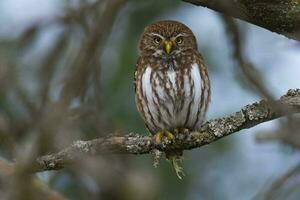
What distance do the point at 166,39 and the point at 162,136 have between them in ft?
3.84

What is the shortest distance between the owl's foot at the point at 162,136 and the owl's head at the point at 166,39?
861mm

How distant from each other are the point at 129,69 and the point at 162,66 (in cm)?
314

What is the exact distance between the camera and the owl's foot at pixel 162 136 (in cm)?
445

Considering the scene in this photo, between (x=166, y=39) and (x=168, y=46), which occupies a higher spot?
(x=166, y=39)

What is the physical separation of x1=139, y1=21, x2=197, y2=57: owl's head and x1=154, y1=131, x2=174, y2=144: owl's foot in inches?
33.9

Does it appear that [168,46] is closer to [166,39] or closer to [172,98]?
[166,39]

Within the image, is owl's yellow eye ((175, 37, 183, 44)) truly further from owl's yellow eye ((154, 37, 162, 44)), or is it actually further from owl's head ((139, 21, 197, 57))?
owl's yellow eye ((154, 37, 162, 44))

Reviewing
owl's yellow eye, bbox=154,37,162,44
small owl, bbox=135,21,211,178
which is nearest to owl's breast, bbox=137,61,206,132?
small owl, bbox=135,21,211,178

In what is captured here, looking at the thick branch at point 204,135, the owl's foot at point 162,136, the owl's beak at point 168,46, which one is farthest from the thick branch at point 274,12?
the owl's beak at point 168,46

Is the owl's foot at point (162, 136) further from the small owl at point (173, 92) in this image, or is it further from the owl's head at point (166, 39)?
the owl's head at point (166, 39)

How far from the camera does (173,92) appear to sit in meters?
4.92

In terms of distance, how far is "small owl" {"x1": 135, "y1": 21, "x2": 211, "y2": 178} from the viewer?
16.1ft

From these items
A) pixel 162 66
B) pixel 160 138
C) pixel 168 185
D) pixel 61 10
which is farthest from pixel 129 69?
pixel 61 10

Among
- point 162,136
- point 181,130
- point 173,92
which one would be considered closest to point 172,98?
point 173,92
